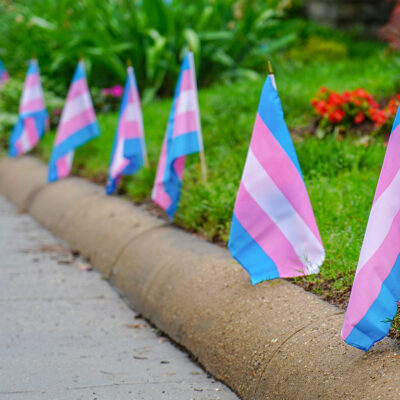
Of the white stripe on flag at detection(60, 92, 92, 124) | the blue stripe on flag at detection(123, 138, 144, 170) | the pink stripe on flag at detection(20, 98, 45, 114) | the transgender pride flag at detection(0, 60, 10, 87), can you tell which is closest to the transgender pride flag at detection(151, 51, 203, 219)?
the blue stripe on flag at detection(123, 138, 144, 170)

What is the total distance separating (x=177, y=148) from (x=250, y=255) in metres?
1.60

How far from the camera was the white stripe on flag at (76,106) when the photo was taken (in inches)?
277

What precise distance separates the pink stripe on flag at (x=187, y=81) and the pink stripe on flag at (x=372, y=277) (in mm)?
2731

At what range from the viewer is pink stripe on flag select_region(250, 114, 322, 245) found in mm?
3453

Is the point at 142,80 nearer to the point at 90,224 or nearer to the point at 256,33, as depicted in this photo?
the point at 256,33

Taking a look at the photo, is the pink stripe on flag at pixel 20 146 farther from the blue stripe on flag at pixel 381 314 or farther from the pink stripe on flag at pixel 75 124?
the blue stripe on flag at pixel 381 314

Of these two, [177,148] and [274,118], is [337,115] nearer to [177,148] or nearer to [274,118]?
[177,148]

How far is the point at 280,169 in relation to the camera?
3.46m

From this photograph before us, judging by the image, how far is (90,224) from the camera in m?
5.67

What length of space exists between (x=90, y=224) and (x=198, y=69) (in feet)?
14.8

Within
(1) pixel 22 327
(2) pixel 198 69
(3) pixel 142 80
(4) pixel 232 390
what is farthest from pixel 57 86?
(4) pixel 232 390

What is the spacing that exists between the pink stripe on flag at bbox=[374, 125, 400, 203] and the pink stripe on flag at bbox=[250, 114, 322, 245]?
87 centimetres

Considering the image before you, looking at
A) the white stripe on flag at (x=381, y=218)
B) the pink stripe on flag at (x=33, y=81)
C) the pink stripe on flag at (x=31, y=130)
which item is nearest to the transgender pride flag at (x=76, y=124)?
the pink stripe on flag at (x=33, y=81)

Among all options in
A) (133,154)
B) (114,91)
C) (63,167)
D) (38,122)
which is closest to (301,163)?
(133,154)
